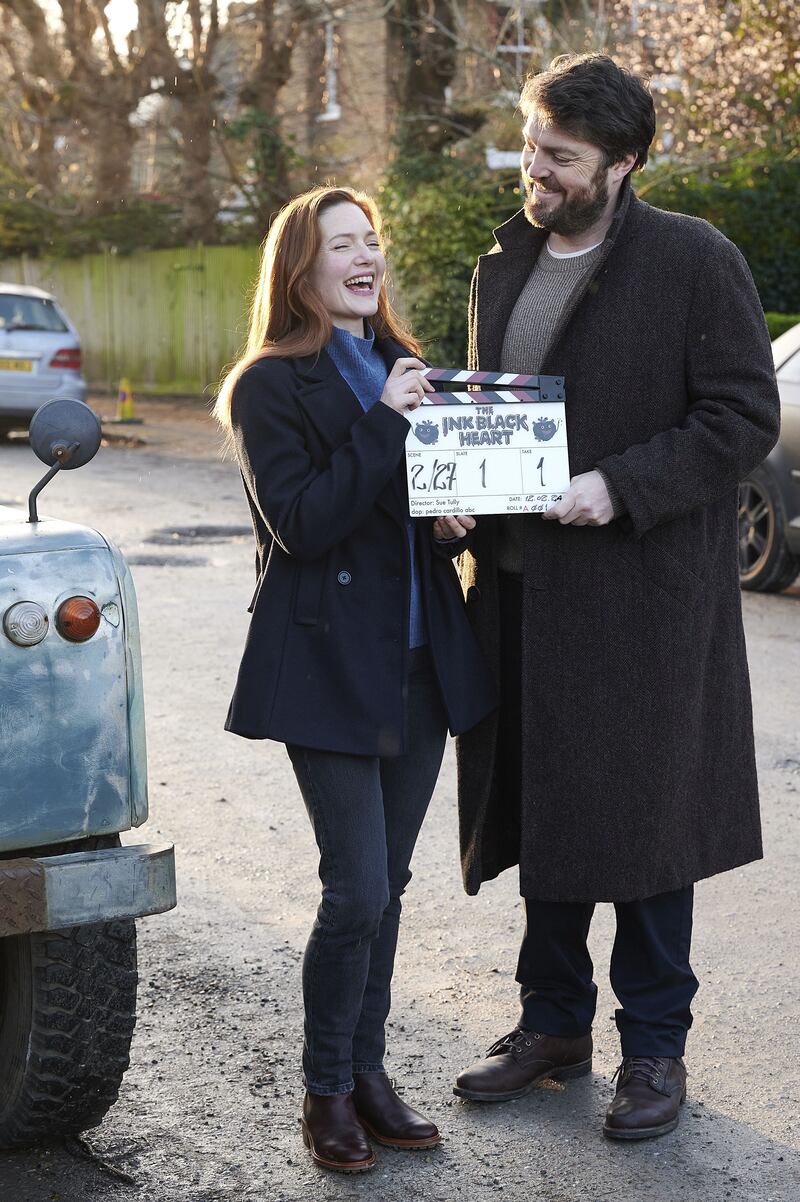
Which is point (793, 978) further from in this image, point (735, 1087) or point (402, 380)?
point (402, 380)

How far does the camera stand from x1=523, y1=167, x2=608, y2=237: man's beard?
3.31 metres

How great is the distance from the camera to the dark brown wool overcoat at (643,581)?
10.9 ft

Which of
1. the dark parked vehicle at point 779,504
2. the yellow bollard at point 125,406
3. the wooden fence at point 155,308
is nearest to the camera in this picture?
the dark parked vehicle at point 779,504

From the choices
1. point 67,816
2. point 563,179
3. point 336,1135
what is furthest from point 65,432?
point 336,1135

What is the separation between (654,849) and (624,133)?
1.48 meters

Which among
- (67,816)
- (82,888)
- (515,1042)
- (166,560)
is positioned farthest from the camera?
(166,560)

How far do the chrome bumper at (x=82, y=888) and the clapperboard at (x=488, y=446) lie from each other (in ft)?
2.86

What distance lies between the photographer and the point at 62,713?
9.80ft

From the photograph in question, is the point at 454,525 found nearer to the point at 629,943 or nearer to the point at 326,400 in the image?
the point at 326,400

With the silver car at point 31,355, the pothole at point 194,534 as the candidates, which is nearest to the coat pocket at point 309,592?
the pothole at point 194,534

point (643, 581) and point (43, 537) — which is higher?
point (43, 537)

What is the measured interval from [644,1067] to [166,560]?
7338mm

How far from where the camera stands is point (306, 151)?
90.6ft

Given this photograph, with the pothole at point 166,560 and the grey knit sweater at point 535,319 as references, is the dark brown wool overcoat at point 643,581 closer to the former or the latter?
the grey knit sweater at point 535,319
